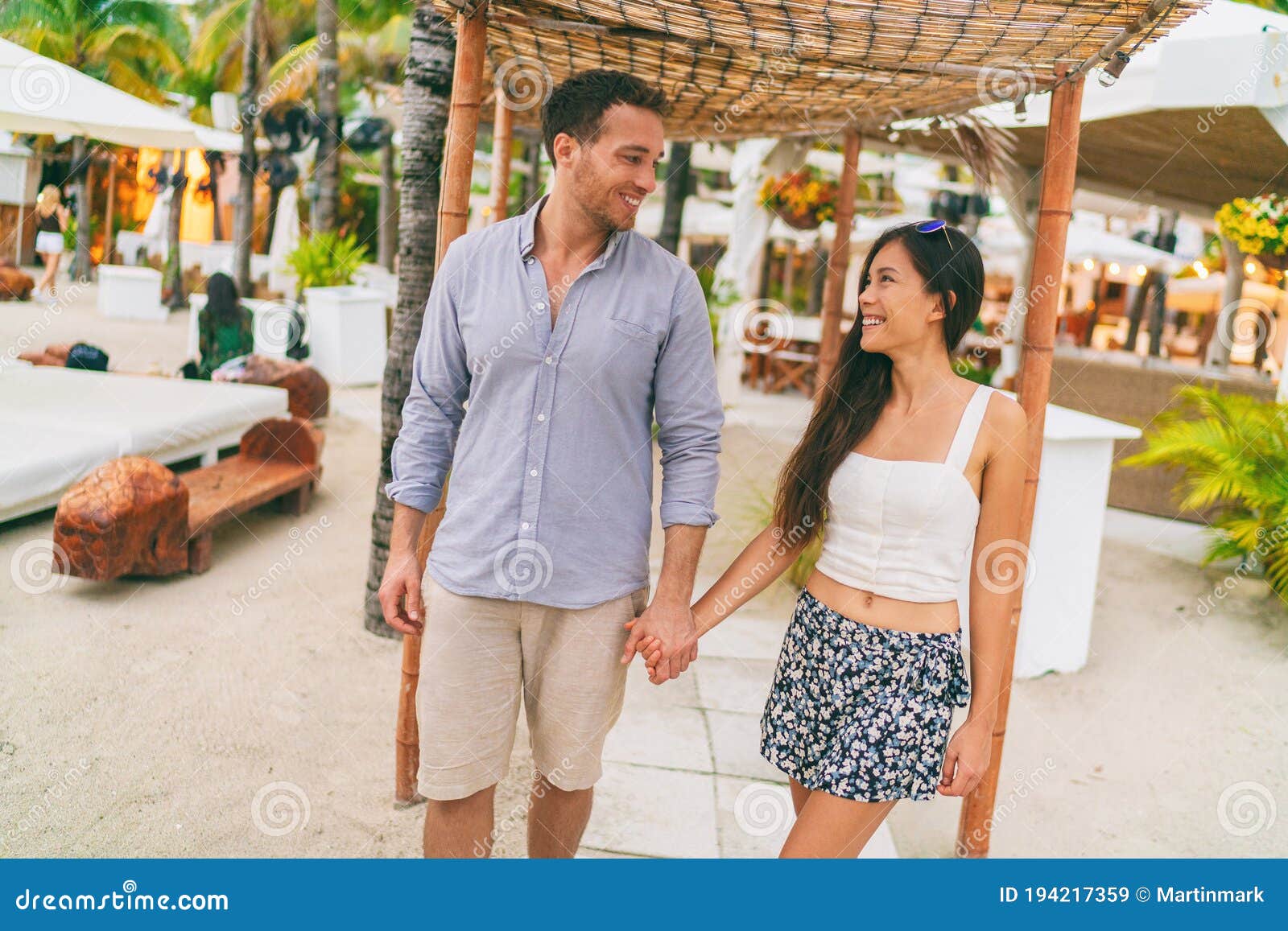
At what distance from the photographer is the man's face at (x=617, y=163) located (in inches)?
87.0

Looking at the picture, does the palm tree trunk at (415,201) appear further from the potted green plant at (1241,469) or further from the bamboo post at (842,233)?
the potted green plant at (1241,469)

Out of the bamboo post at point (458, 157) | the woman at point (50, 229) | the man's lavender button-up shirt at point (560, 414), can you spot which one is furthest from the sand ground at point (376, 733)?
the woman at point (50, 229)

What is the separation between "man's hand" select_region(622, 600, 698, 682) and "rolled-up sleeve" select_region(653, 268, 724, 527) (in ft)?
0.63

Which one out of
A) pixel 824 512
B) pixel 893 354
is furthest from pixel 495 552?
pixel 893 354

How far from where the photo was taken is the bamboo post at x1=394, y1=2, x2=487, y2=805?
9.26 feet

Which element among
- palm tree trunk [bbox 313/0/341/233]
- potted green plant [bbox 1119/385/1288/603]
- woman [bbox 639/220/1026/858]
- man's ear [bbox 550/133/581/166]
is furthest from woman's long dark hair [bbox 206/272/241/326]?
woman [bbox 639/220/1026/858]

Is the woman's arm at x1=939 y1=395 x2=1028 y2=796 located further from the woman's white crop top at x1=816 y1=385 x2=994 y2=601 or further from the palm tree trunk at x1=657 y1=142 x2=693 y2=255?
the palm tree trunk at x1=657 y1=142 x2=693 y2=255

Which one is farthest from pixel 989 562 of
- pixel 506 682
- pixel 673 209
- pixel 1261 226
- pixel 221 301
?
pixel 673 209

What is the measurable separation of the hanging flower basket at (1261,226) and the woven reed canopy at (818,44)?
3421 millimetres

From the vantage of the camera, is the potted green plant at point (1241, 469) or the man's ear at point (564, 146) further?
the potted green plant at point (1241, 469)

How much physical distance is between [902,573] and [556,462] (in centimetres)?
77

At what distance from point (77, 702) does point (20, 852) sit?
0.98 meters
